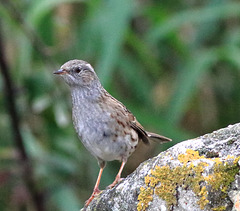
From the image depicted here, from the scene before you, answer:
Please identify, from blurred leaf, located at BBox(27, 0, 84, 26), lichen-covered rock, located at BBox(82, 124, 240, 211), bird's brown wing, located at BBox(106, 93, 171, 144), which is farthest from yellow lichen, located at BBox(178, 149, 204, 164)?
blurred leaf, located at BBox(27, 0, 84, 26)

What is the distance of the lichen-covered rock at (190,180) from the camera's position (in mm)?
3203

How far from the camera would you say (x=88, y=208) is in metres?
3.90

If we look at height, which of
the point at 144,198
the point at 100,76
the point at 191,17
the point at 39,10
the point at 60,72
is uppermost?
the point at 191,17

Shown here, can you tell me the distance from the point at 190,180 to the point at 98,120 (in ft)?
5.17

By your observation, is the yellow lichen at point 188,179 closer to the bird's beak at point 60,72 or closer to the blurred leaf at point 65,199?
the bird's beak at point 60,72

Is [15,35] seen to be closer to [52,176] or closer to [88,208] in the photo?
[52,176]

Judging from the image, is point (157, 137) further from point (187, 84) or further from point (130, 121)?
point (187, 84)

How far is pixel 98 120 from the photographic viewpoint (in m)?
A: 4.77

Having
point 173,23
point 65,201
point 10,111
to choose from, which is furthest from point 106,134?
point 173,23

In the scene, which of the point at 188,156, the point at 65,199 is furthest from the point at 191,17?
the point at 188,156

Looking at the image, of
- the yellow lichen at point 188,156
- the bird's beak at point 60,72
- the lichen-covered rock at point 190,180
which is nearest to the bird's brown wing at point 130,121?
the bird's beak at point 60,72

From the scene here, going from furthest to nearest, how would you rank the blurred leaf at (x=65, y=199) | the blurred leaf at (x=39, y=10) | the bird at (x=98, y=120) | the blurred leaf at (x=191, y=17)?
the blurred leaf at (x=191, y=17) → the blurred leaf at (x=65, y=199) → the blurred leaf at (x=39, y=10) → the bird at (x=98, y=120)

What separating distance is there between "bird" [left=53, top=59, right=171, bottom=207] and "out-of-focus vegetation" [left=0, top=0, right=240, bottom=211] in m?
0.89

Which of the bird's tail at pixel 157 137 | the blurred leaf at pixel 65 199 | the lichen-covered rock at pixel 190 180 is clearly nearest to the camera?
the lichen-covered rock at pixel 190 180
